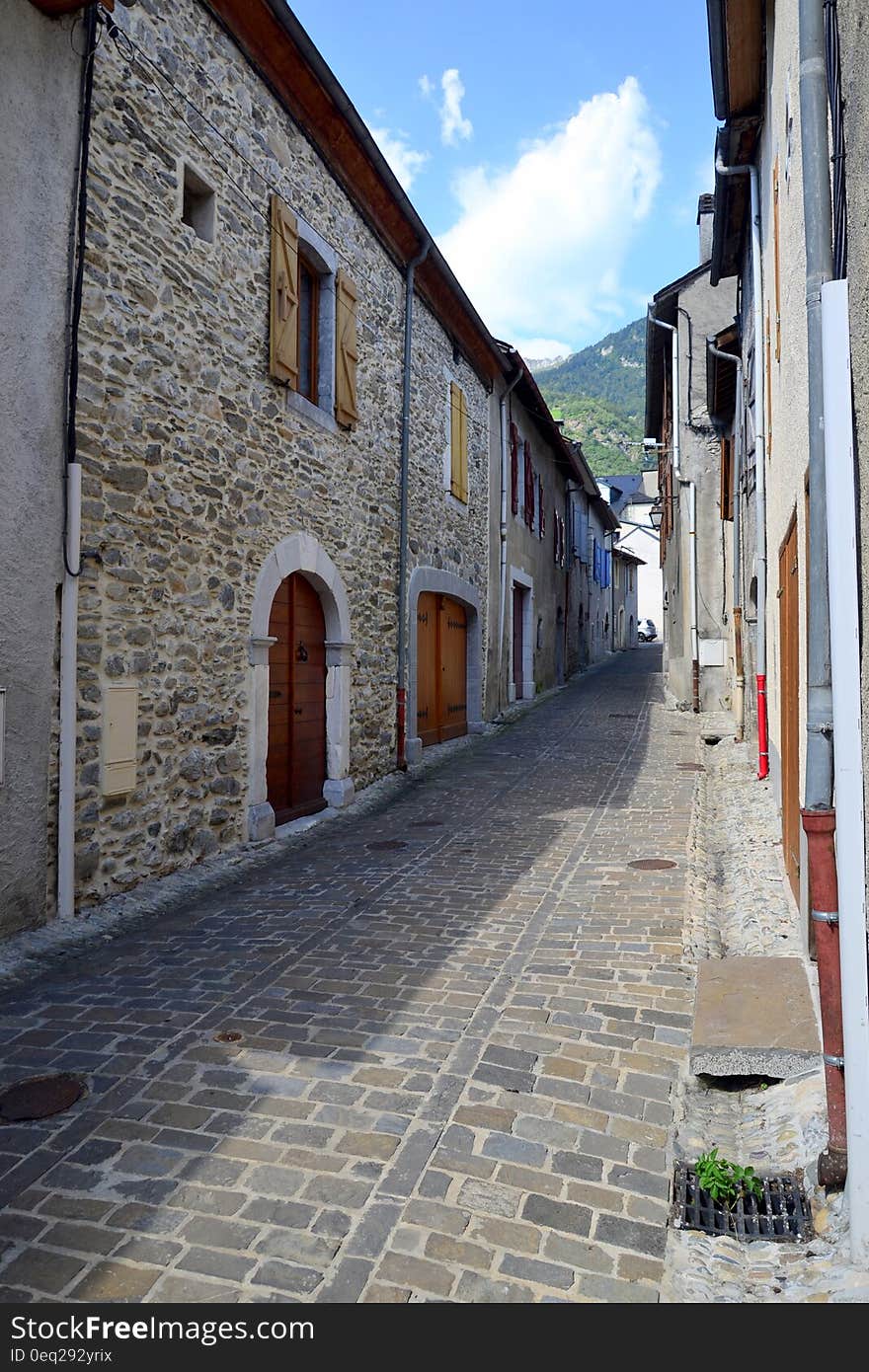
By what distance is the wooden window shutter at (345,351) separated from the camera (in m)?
8.27

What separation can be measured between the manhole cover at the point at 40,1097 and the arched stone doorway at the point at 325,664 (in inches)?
145

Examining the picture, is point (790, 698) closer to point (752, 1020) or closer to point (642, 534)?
point (752, 1020)

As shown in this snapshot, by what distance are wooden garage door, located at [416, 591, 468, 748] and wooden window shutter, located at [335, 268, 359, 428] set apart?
2.99 meters

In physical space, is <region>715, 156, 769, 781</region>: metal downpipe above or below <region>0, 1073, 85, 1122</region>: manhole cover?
above

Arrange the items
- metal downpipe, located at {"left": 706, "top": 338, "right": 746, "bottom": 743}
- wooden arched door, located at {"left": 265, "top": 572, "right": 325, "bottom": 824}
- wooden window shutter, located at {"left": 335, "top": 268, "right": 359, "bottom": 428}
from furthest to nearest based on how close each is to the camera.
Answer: metal downpipe, located at {"left": 706, "top": 338, "right": 746, "bottom": 743}
wooden window shutter, located at {"left": 335, "top": 268, "right": 359, "bottom": 428}
wooden arched door, located at {"left": 265, "top": 572, "right": 325, "bottom": 824}

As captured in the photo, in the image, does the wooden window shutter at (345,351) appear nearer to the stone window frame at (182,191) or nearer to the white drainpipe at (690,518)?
the stone window frame at (182,191)

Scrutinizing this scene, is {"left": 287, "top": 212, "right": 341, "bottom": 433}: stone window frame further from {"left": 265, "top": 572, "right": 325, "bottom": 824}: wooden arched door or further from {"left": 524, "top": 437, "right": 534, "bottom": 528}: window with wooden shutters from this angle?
{"left": 524, "top": 437, "right": 534, "bottom": 528}: window with wooden shutters

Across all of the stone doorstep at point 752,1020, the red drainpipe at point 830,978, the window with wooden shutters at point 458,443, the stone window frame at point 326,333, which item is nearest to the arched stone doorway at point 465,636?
the window with wooden shutters at point 458,443

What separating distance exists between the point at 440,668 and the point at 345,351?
4842mm

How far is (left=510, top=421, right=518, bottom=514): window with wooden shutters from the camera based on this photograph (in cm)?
1564

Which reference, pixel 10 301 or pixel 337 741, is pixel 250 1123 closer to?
pixel 10 301

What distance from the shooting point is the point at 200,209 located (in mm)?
6273

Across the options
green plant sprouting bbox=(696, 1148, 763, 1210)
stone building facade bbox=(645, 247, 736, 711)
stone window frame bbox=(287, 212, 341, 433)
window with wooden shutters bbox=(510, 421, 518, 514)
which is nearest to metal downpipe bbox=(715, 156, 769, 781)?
stone window frame bbox=(287, 212, 341, 433)

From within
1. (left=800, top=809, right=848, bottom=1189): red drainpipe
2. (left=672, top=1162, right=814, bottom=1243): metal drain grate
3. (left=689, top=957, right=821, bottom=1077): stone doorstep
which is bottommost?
(left=672, top=1162, right=814, bottom=1243): metal drain grate
